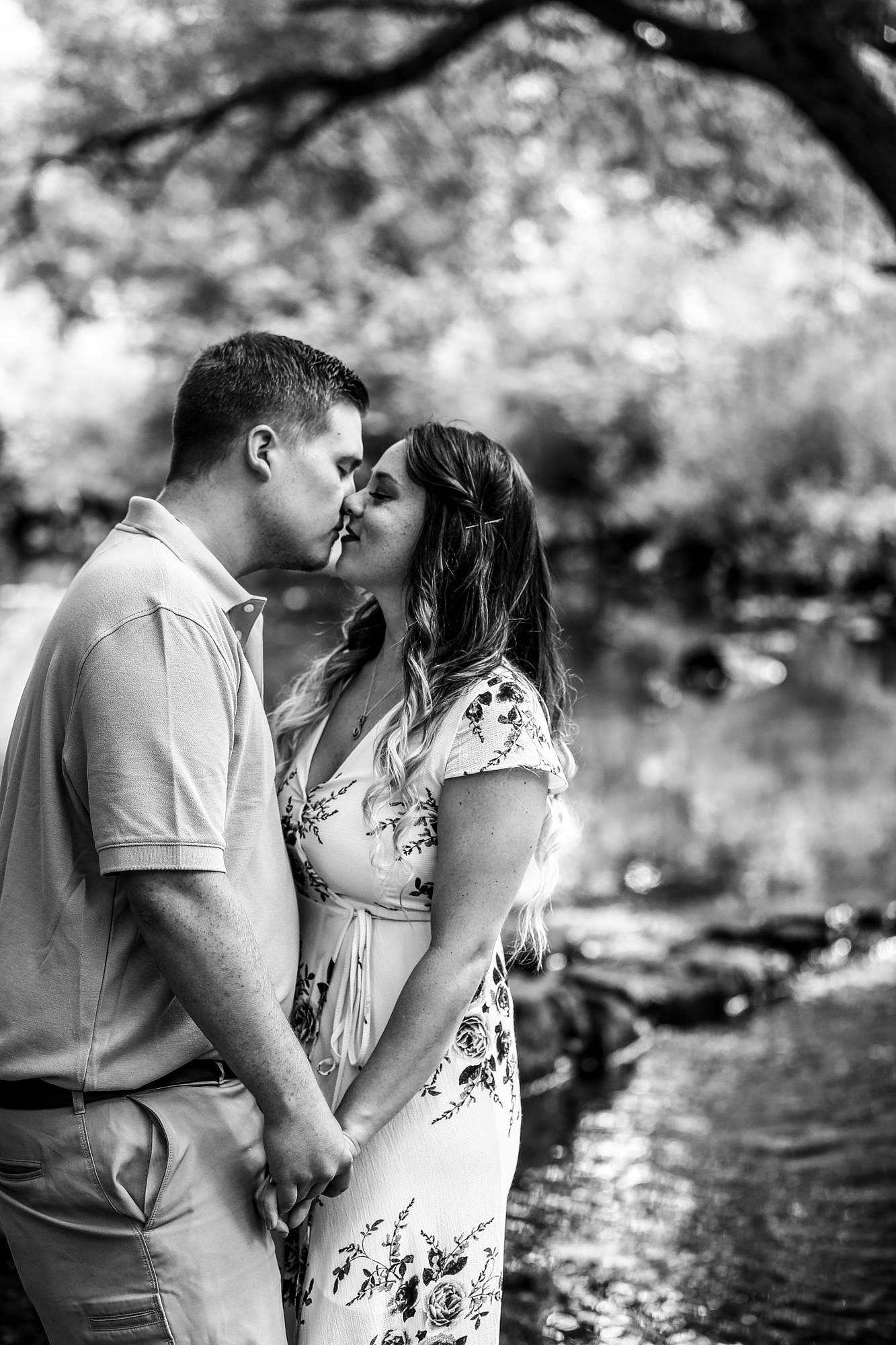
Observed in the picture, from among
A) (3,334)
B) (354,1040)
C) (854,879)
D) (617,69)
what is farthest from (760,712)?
(3,334)

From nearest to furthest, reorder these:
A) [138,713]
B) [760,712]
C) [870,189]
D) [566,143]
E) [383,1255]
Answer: [138,713], [383,1255], [870,189], [566,143], [760,712]

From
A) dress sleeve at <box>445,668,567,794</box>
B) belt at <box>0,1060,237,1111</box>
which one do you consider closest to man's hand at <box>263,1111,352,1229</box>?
belt at <box>0,1060,237,1111</box>

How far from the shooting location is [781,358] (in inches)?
1080

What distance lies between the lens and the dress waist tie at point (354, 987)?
218cm

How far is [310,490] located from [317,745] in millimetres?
531

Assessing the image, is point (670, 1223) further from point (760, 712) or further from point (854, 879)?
point (760, 712)

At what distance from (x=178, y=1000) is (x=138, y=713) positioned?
0.40 metres

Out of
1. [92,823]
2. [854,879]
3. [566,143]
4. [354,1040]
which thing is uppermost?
[92,823]

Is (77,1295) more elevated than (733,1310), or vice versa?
(77,1295)

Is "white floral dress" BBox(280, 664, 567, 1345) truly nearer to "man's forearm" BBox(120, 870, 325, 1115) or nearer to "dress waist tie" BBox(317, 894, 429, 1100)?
"dress waist tie" BBox(317, 894, 429, 1100)

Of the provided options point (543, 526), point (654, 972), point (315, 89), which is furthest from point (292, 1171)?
point (543, 526)

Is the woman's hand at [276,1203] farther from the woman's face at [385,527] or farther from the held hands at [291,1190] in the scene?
the woman's face at [385,527]

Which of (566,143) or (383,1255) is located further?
(566,143)

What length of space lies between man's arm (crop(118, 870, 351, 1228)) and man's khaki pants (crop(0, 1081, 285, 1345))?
0.10 m
